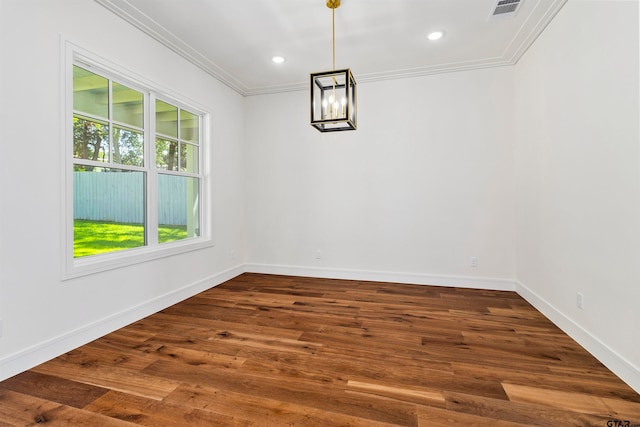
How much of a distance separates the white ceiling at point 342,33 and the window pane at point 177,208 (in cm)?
150

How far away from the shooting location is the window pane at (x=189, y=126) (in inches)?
151

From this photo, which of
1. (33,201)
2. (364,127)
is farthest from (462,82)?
(33,201)

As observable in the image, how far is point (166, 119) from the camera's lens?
141 inches

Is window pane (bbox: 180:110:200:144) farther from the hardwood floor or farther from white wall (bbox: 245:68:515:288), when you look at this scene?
the hardwood floor

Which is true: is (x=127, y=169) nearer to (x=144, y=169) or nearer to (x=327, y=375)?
Answer: (x=144, y=169)

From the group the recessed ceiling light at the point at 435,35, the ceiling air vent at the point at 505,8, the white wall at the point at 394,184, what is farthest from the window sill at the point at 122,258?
the ceiling air vent at the point at 505,8

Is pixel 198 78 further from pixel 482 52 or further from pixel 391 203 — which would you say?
pixel 482 52

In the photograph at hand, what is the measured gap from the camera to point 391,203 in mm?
4371

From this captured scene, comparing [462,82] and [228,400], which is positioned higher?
[462,82]

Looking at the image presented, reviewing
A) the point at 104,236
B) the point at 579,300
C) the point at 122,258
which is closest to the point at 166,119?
the point at 104,236

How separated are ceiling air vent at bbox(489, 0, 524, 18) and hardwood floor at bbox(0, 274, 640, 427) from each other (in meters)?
2.93

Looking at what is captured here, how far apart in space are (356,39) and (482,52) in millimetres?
1583

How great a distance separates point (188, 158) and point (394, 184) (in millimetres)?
2781

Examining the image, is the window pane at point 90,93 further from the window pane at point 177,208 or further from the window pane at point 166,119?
the window pane at point 177,208
